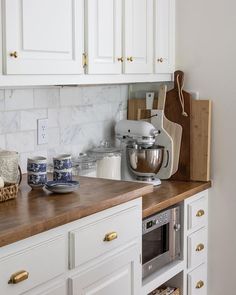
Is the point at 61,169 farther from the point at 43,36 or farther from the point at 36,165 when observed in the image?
the point at 43,36

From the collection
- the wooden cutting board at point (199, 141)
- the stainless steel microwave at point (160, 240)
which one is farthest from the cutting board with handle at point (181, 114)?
the stainless steel microwave at point (160, 240)

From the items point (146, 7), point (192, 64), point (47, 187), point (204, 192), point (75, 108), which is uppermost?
point (146, 7)

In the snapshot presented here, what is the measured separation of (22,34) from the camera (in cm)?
218

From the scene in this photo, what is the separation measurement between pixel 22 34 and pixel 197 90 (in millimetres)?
1394

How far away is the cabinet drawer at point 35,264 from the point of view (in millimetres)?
1769

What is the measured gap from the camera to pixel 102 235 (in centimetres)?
222

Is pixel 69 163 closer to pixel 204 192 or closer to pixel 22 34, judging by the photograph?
pixel 22 34

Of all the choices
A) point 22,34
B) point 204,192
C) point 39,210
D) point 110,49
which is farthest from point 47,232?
point 204,192

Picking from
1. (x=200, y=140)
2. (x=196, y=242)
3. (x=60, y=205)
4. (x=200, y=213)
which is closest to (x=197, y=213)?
(x=200, y=213)

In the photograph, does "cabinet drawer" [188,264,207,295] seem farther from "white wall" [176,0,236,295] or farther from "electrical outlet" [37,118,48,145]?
"electrical outlet" [37,118,48,145]

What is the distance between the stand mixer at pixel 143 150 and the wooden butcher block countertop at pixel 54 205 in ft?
1.88

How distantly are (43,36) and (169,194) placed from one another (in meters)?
1.11

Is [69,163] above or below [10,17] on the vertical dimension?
below

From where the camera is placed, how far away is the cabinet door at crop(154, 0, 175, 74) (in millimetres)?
3168
